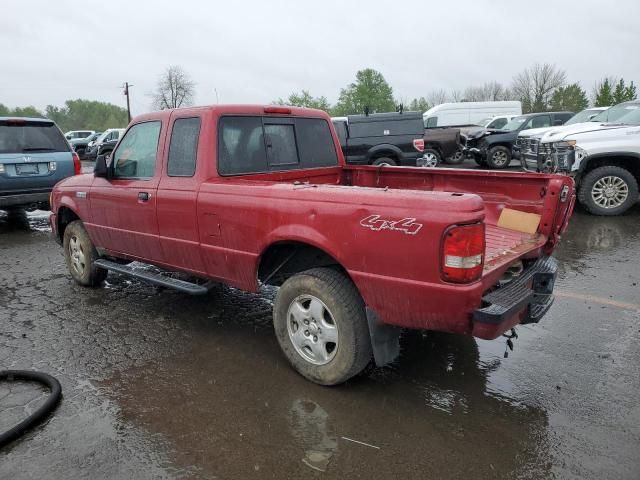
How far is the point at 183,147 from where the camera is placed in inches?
161

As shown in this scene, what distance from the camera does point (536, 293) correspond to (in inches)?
131

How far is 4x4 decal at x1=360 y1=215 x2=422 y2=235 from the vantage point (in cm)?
271

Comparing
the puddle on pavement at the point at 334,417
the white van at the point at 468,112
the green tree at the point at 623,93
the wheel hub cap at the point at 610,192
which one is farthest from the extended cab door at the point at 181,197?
the green tree at the point at 623,93

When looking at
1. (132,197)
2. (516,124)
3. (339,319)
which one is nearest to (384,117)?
(516,124)

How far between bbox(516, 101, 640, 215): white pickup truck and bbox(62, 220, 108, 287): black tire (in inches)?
300

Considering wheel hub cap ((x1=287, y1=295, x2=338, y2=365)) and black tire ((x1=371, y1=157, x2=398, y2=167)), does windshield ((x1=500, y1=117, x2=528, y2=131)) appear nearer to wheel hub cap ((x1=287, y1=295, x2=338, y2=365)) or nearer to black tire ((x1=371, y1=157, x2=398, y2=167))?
black tire ((x1=371, y1=157, x2=398, y2=167))

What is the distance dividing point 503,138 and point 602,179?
8303 mm

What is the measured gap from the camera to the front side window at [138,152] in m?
4.42

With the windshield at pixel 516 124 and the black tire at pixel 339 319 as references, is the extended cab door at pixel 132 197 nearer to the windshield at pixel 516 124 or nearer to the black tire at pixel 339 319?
the black tire at pixel 339 319

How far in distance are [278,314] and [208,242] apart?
2.71 ft

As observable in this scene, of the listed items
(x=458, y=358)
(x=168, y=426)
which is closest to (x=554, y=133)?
(x=458, y=358)

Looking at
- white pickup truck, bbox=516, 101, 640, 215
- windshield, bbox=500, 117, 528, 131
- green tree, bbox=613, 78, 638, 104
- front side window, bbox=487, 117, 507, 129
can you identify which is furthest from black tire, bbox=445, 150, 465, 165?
green tree, bbox=613, 78, 638, 104

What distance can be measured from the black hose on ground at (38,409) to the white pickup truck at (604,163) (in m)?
8.40

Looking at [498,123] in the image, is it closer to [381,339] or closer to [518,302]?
[518,302]
